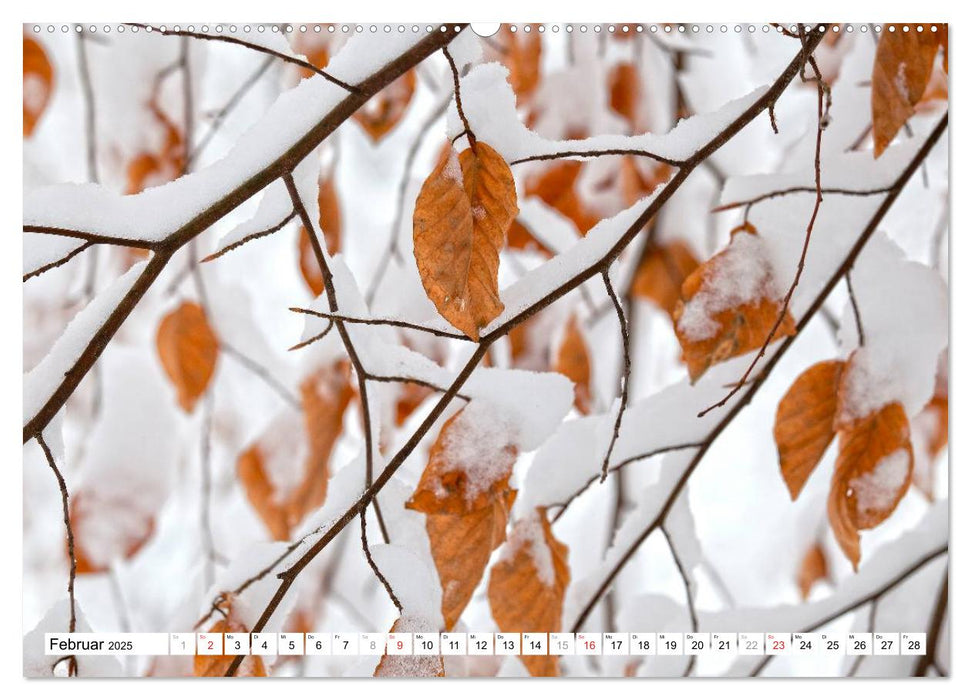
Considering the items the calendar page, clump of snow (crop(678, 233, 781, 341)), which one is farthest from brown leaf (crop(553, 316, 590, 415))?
clump of snow (crop(678, 233, 781, 341))

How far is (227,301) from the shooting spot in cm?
70

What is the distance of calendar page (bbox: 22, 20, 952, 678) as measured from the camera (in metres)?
0.36

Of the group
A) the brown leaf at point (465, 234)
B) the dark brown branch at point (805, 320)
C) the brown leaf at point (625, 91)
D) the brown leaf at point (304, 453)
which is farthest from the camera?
the brown leaf at point (625, 91)

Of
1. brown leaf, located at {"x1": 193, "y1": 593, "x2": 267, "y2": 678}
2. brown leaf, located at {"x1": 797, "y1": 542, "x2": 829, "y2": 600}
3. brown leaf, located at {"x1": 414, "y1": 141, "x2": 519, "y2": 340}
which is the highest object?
brown leaf, located at {"x1": 414, "y1": 141, "x2": 519, "y2": 340}

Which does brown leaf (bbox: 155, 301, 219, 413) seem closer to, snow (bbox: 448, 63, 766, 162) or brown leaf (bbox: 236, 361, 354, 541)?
brown leaf (bbox: 236, 361, 354, 541)

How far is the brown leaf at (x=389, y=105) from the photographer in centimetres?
58

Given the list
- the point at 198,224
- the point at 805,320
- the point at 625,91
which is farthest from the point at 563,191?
the point at 198,224

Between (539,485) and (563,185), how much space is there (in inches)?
10.7

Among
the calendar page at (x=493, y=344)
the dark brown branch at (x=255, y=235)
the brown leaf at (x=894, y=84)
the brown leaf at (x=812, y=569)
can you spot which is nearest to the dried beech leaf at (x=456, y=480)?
the calendar page at (x=493, y=344)

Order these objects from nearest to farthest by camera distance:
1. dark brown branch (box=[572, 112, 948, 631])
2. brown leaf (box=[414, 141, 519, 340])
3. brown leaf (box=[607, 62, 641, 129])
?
1. brown leaf (box=[414, 141, 519, 340])
2. dark brown branch (box=[572, 112, 948, 631])
3. brown leaf (box=[607, 62, 641, 129])

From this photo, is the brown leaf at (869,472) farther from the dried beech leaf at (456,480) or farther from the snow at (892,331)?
the dried beech leaf at (456,480)

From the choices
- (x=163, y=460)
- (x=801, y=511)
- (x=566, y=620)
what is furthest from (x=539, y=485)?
(x=801, y=511)

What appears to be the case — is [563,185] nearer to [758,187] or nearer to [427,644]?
[758,187]

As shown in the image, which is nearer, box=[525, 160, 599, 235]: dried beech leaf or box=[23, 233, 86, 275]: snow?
box=[23, 233, 86, 275]: snow
